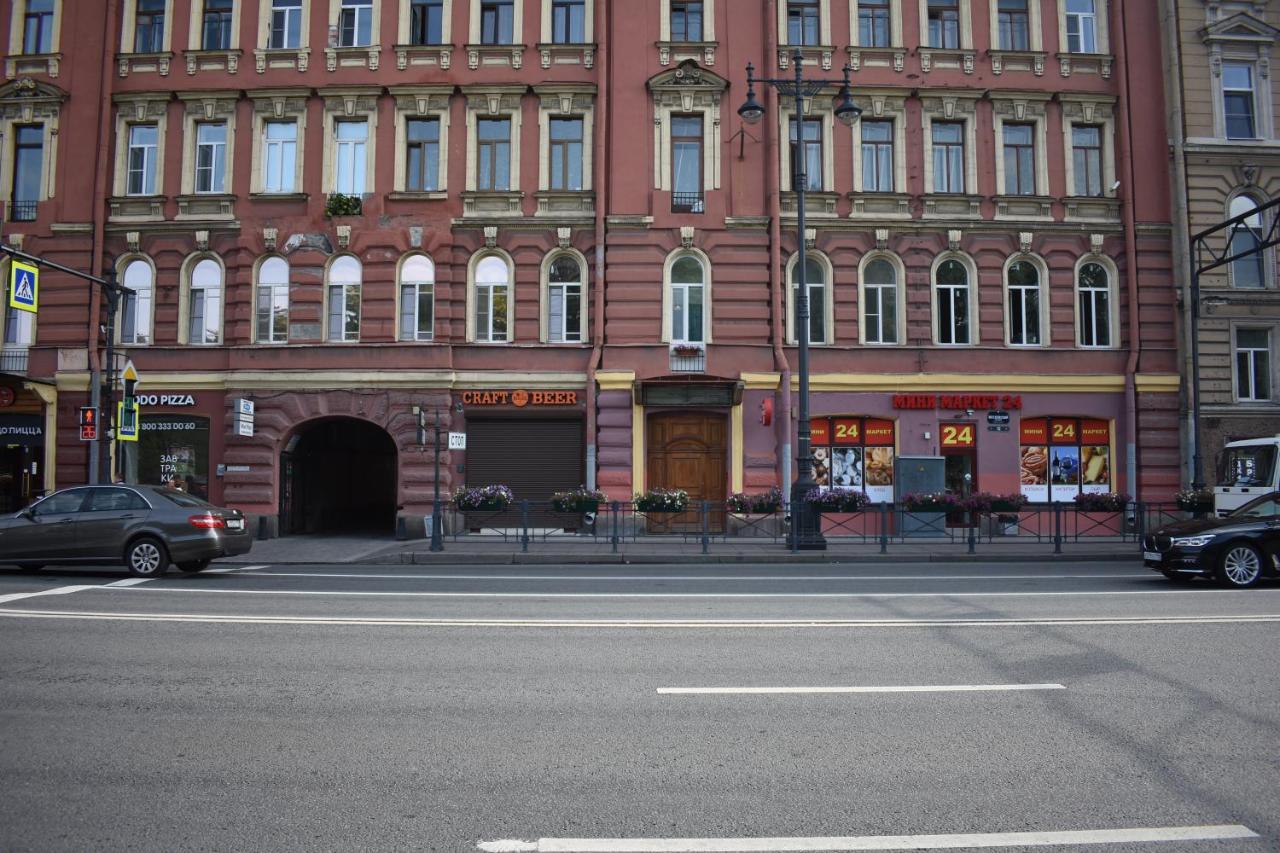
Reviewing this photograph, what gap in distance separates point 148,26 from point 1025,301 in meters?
25.6

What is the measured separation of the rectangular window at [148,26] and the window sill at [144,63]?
1.31ft

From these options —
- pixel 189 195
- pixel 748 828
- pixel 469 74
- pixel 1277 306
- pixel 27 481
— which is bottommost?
pixel 748 828

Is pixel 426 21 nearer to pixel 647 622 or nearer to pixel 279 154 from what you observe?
pixel 279 154

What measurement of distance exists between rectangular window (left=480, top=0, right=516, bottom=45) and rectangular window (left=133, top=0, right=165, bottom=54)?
29.7 ft

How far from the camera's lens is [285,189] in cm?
2277

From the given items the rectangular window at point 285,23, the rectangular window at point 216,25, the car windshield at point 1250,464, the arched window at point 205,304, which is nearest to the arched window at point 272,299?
the arched window at point 205,304

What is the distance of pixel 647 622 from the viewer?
879cm

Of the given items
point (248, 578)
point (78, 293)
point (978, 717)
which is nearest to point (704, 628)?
point (978, 717)

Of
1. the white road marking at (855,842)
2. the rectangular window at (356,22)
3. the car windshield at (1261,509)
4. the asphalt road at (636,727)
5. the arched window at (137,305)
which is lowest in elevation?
the white road marking at (855,842)

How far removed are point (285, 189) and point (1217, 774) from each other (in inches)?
938

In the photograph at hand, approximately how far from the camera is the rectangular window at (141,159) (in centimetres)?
2300

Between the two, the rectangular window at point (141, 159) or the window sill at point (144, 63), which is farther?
the rectangular window at point (141, 159)

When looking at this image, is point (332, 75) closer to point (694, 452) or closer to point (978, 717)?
point (694, 452)

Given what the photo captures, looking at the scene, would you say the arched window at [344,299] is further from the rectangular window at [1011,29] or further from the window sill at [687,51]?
the rectangular window at [1011,29]
